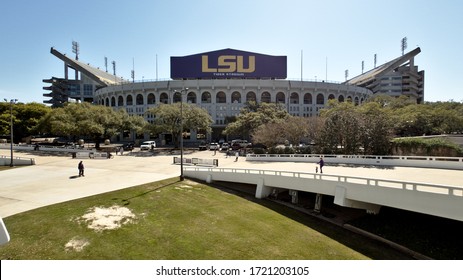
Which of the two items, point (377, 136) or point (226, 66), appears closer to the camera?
point (377, 136)

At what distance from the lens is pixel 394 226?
16000 mm

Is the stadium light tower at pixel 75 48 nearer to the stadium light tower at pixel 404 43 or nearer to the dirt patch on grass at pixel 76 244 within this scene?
the dirt patch on grass at pixel 76 244

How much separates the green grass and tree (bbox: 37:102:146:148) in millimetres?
31800

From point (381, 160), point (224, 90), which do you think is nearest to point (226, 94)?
point (224, 90)

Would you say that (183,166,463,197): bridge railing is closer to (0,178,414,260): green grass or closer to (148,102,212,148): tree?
(0,178,414,260): green grass

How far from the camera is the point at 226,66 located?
68.1 metres

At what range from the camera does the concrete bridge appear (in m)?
12.0

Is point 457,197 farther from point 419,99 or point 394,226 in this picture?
point 419,99

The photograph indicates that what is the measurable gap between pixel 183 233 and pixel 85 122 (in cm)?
3935

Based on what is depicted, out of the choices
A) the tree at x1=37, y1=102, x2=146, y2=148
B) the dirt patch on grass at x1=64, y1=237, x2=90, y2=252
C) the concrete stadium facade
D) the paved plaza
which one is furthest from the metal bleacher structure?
the concrete stadium facade

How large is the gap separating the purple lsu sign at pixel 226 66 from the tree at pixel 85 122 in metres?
22.0

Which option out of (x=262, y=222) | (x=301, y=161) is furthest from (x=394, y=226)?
(x=301, y=161)

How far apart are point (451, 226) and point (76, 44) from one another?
134383mm

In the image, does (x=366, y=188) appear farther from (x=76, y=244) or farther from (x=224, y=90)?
(x=224, y=90)
